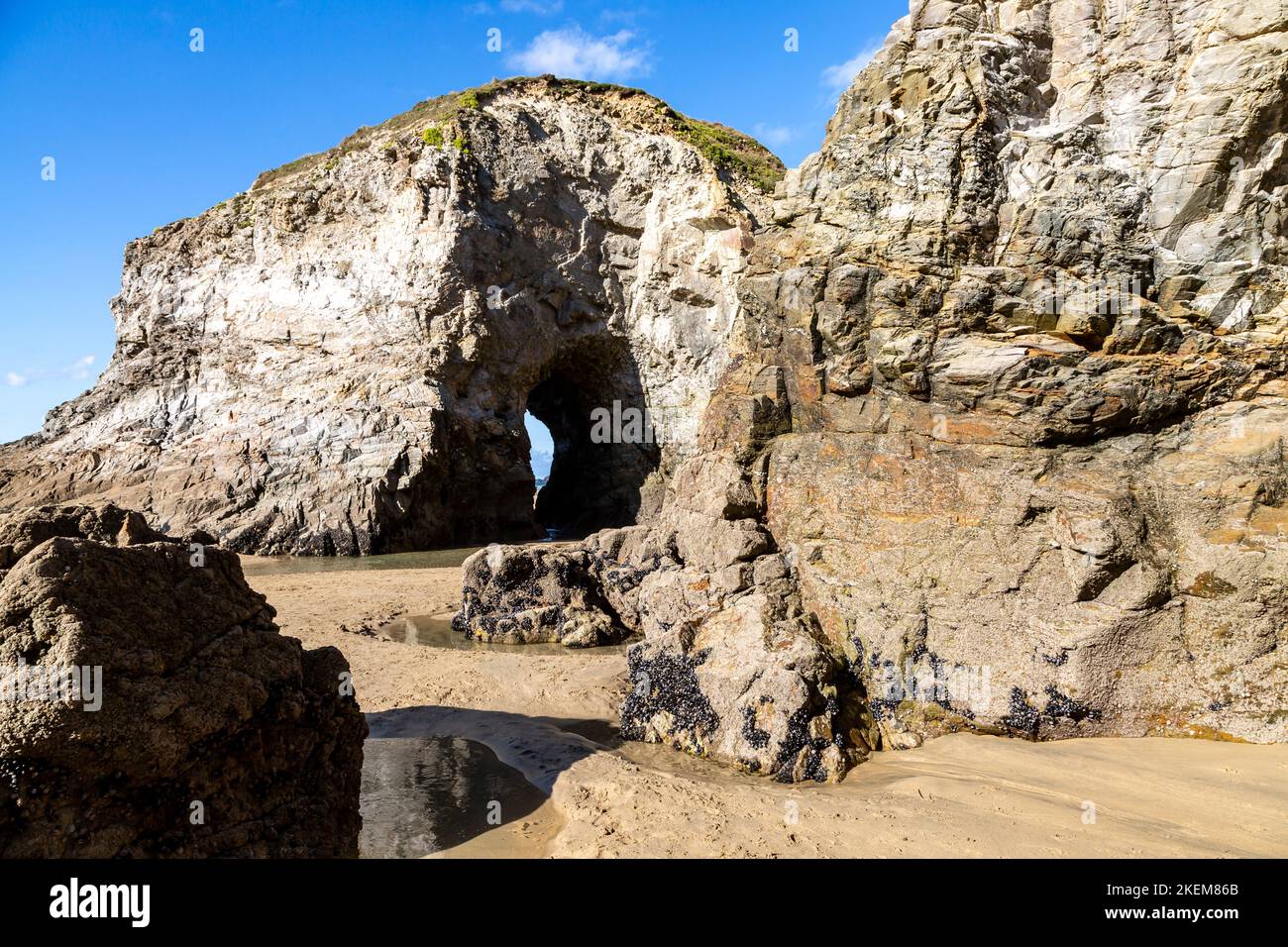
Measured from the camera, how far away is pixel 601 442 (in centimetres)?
3428

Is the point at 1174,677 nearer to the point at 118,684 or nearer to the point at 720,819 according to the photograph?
the point at 720,819

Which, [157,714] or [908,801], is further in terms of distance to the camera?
[908,801]

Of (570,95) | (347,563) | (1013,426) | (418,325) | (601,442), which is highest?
(570,95)

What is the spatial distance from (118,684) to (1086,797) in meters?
6.51

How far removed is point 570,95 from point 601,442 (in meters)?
16.2

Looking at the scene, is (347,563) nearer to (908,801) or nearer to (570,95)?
(908,801)

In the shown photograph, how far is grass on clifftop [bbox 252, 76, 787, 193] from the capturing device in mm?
32219

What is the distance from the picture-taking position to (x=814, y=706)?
6762 mm

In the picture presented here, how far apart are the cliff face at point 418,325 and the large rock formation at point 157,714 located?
1951cm

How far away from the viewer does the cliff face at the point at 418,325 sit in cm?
2509

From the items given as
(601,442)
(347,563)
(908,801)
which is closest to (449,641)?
(908,801)

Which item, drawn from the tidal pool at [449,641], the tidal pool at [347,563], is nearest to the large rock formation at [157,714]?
the tidal pool at [449,641]

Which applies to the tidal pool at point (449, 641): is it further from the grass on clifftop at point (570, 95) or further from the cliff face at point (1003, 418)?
the grass on clifftop at point (570, 95)

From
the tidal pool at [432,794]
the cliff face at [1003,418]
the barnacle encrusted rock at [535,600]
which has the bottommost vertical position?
the tidal pool at [432,794]
